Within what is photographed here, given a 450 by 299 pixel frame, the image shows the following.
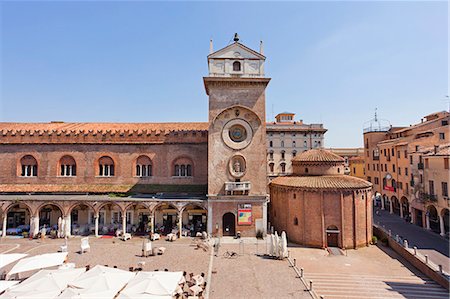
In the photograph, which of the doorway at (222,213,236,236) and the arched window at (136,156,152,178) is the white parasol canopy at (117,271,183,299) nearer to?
the doorway at (222,213,236,236)

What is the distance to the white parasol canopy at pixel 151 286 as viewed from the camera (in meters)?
15.6

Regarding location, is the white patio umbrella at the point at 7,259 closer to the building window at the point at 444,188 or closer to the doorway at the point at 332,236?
the doorway at the point at 332,236

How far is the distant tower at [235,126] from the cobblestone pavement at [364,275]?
354 inches

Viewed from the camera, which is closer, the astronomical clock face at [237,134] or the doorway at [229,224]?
the doorway at [229,224]

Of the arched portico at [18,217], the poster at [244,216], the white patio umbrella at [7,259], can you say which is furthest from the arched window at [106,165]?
the poster at [244,216]

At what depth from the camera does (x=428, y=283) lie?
72.4ft

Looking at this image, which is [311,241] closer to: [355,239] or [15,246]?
[355,239]

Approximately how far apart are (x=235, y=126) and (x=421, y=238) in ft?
93.0

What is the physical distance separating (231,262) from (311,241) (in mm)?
10693

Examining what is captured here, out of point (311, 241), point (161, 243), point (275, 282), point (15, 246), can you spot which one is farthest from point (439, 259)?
point (15, 246)

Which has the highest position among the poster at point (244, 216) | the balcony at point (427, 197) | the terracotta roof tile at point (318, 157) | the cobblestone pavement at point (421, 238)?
the terracotta roof tile at point (318, 157)

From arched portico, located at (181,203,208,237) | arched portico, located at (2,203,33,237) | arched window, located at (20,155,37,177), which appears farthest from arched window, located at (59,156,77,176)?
arched portico, located at (181,203,208,237)

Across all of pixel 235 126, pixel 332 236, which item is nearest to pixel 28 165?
pixel 235 126

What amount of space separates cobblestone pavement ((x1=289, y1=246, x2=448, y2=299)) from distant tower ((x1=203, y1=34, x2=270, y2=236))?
8993 mm
